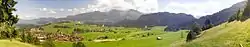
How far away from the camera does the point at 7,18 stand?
94.3 meters

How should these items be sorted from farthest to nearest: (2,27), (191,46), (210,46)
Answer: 1. (191,46)
2. (2,27)
3. (210,46)

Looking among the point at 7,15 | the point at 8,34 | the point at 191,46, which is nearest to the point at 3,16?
the point at 7,15

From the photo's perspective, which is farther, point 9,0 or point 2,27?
point 9,0

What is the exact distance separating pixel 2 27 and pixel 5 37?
125 inches

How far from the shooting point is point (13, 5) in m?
95.7

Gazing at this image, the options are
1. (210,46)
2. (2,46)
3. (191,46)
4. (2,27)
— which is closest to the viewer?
(2,46)

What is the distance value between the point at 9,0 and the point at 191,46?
145 feet

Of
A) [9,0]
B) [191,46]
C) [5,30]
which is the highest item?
[9,0]

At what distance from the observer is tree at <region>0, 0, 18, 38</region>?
88294 millimetres

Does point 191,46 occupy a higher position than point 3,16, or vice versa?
point 3,16

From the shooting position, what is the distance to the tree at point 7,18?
88.3 meters

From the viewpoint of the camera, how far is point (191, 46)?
93.6 meters

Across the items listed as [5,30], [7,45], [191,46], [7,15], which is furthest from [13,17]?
[191,46]

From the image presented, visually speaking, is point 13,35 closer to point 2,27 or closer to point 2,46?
point 2,27
